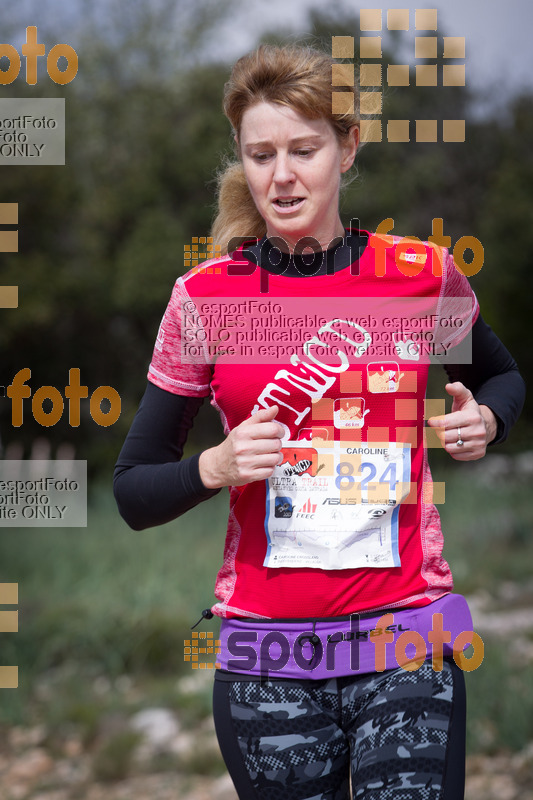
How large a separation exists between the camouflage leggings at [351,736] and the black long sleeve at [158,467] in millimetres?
318

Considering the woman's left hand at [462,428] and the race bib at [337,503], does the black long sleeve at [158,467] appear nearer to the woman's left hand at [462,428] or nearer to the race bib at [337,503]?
the race bib at [337,503]

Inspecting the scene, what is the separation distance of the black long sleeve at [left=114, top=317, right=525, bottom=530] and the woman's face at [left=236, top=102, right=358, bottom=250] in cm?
37

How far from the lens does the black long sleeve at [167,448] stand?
4.99 ft

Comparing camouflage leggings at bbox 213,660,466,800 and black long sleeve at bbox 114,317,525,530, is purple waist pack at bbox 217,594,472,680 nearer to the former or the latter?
camouflage leggings at bbox 213,660,466,800

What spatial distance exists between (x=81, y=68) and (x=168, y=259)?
470 cm

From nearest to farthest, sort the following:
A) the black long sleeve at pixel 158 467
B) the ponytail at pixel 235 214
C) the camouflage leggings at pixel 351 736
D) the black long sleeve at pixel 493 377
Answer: the camouflage leggings at pixel 351 736 → the black long sleeve at pixel 158 467 → the black long sleeve at pixel 493 377 → the ponytail at pixel 235 214

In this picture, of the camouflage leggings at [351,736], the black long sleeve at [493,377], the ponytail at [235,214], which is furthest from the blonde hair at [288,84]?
the camouflage leggings at [351,736]

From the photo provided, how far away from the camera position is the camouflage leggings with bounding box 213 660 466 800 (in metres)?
1.40

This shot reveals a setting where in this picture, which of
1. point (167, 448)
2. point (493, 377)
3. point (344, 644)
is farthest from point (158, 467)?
point (493, 377)

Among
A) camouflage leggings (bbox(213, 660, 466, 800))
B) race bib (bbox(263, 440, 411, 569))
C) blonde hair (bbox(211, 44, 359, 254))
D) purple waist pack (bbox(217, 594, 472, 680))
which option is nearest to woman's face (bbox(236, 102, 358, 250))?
blonde hair (bbox(211, 44, 359, 254))

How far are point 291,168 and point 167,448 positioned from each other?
1.79 ft

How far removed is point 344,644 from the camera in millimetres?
1481

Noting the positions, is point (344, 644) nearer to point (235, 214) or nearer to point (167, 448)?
point (167, 448)

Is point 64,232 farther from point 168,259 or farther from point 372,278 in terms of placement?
point 372,278
